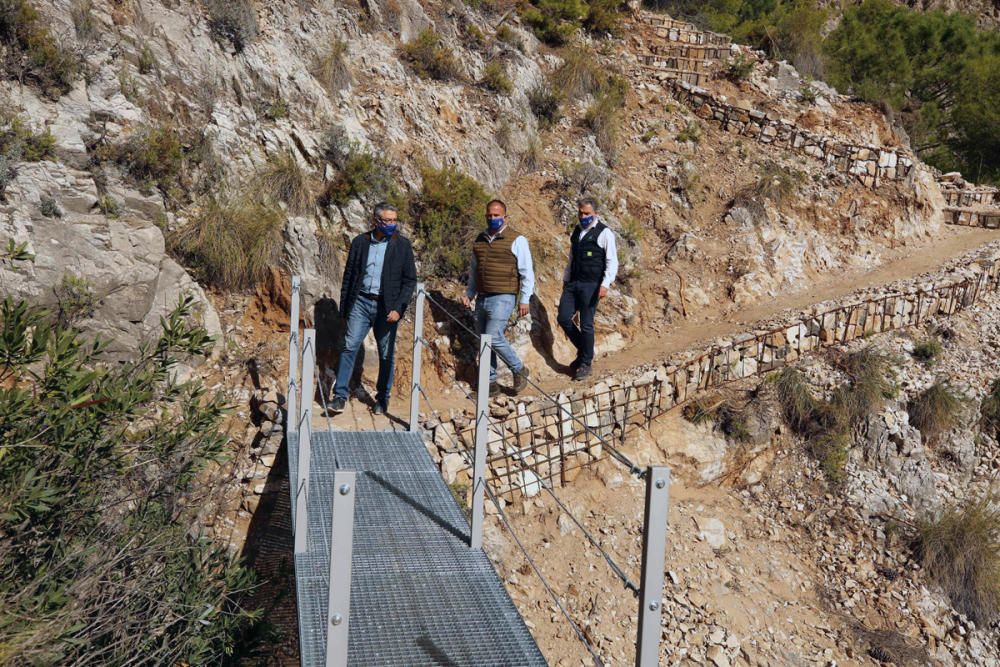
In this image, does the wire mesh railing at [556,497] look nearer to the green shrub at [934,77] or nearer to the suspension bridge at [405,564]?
the suspension bridge at [405,564]

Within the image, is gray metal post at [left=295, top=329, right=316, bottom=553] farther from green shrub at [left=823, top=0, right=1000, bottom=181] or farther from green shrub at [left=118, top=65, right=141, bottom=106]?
green shrub at [left=823, top=0, right=1000, bottom=181]

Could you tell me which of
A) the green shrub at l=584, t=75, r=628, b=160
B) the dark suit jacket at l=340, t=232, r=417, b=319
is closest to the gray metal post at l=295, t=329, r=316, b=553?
the dark suit jacket at l=340, t=232, r=417, b=319

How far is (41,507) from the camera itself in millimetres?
3211

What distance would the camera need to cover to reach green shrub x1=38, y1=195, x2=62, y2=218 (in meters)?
7.06

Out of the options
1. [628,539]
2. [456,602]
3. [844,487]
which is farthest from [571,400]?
[456,602]

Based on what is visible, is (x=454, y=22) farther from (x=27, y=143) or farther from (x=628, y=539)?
(x=628, y=539)

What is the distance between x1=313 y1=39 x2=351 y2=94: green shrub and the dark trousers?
13.7ft

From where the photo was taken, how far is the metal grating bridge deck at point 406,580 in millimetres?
3830

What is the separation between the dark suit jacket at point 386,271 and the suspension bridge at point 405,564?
1.21 m

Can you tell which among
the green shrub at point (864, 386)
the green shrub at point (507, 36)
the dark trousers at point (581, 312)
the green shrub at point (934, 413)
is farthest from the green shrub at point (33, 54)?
the green shrub at point (934, 413)

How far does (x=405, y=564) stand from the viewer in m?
4.55

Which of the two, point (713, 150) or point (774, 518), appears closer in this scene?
point (774, 518)

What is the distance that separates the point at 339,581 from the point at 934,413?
850 centimetres

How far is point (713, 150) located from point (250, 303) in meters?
7.81
